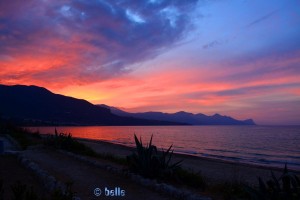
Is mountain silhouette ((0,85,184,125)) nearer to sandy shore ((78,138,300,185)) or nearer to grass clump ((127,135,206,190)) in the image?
sandy shore ((78,138,300,185))

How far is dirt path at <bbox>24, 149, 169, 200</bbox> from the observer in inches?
270

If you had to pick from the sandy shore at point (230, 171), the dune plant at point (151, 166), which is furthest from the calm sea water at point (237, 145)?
the dune plant at point (151, 166)

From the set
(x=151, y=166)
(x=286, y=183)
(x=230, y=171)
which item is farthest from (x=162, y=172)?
(x=230, y=171)

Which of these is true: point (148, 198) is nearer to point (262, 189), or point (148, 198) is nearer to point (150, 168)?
point (150, 168)

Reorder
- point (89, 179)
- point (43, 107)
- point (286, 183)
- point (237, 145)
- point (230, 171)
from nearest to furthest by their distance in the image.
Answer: point (286, 183) → point (89, 179) → point (230, 171) → point (237, 145) → point (43, 107)

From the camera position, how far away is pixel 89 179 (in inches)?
326

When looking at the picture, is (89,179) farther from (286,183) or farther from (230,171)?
(230,171)

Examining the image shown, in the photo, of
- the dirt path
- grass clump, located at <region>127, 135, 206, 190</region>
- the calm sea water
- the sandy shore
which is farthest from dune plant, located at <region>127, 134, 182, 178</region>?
the calm sea water

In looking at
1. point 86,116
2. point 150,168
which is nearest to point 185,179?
point 150,168

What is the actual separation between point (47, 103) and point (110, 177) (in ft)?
389

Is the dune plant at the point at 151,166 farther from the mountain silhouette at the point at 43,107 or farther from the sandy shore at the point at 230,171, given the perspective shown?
the mountain silhouette at the point at 43,107

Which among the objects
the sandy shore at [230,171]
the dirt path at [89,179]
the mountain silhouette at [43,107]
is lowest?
the sandy shore at [230,171]

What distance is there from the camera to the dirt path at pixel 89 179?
6.86 m

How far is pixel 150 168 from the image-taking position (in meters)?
8.27
